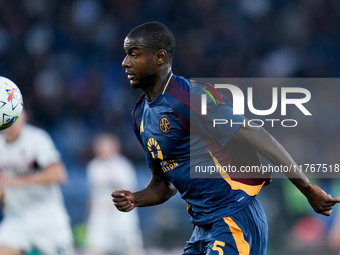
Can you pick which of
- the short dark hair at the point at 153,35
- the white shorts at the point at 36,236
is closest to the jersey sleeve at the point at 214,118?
the short dark hair at the point at 153,35

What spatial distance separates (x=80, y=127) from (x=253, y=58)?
3938mm

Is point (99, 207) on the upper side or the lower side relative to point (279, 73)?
lower

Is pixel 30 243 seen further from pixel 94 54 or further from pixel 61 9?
pixel 61 9

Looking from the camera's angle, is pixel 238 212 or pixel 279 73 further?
pixel 279 73

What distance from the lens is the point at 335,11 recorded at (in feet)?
43.7

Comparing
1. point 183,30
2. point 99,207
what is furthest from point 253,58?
point 99,207

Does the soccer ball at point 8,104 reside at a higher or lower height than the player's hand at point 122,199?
higher

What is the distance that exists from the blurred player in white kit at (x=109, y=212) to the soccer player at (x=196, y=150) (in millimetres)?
5980

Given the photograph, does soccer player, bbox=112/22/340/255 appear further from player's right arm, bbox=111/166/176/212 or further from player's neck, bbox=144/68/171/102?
player's right arm, bbox=111/166/176/212

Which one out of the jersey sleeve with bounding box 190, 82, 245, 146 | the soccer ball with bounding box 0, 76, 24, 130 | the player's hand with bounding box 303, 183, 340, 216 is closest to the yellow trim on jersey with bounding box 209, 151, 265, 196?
the jersey sleeve with bounding box 190, 82, 245, 146

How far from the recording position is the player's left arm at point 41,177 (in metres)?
6.45

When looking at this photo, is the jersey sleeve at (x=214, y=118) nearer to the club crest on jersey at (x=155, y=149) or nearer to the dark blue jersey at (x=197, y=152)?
the dark blue jersey at (x=197, y=152)

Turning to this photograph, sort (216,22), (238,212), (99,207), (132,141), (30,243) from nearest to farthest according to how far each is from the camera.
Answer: (238,212) < (30,243) < (99,207) < (132,141) < (216,22)

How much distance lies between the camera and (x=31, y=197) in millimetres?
6691
